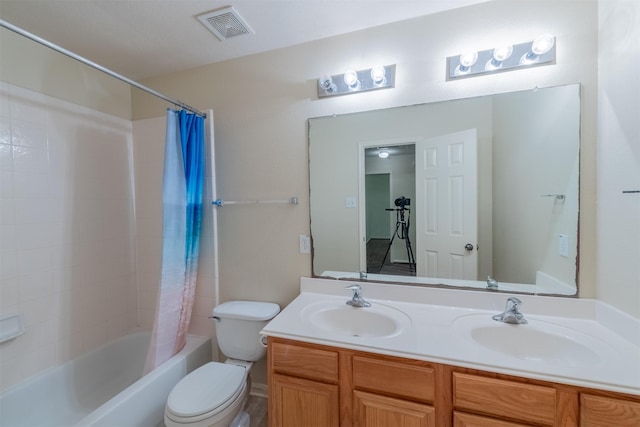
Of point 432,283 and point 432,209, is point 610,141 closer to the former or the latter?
point 432,209

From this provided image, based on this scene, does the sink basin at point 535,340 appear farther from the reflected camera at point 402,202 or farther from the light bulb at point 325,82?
the light bulb at point 325,82

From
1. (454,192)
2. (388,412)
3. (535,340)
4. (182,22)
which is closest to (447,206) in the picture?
(454,192)

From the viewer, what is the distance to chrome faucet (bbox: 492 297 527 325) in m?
1.19

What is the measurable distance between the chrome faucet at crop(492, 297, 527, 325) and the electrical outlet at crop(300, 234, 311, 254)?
1058 millimetres

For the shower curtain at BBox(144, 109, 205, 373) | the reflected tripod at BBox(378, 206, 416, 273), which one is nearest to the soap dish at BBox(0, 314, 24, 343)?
the shower curtain at BBox(144, 109, 205, 373)

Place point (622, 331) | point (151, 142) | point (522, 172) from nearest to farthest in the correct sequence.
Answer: point (622, 331)
point (522, 172)
point (151, 142)

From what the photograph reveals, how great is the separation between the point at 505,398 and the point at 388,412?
16.5 inches

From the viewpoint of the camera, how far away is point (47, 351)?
1.57 m

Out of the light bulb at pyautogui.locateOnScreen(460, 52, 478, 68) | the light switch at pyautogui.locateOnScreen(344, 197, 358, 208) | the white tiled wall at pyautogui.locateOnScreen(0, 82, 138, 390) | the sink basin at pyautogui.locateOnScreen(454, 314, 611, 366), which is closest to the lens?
the sink basin at pyautogui.locateOnScreen(454, 314, 611, 366)

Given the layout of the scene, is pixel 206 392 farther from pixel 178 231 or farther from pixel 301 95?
pixel 301 95

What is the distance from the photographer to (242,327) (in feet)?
5.40

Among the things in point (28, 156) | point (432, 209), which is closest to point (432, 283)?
point (432, 209)

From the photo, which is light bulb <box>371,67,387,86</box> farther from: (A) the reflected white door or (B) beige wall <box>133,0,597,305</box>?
(A) the reflected white door

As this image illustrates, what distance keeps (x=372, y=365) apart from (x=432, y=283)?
25.0 inches
